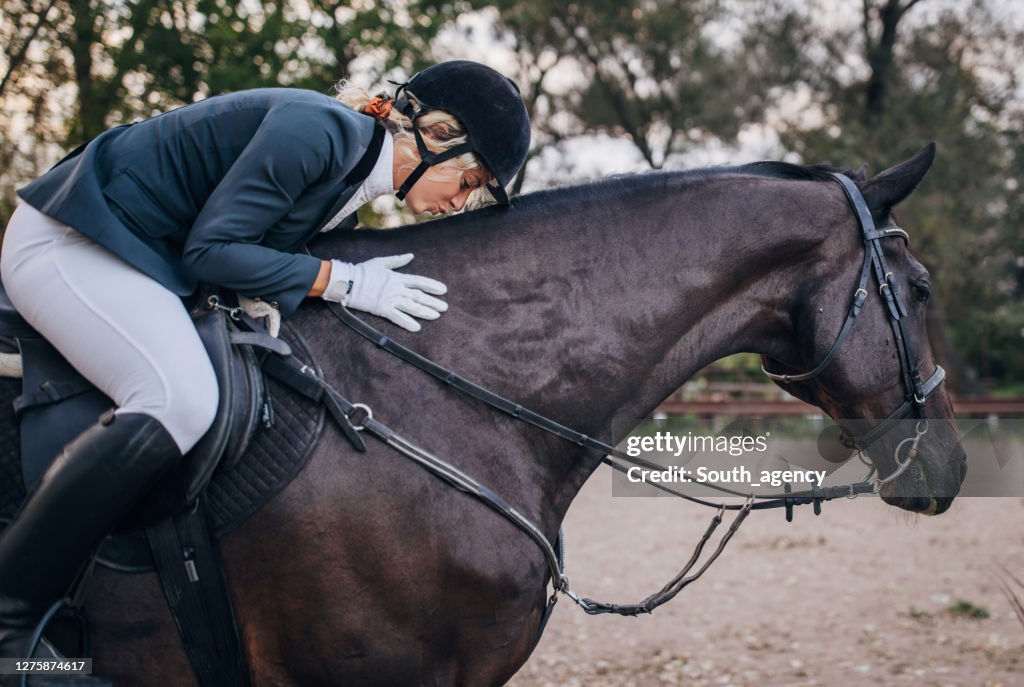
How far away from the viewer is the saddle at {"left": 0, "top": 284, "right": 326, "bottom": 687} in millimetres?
2201

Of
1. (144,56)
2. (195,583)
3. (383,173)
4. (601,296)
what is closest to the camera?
(195,583)

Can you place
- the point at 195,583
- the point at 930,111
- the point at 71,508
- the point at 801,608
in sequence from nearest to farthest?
1. the point at 71,508
2. the point at 195,583
3. the point at 801,608
4. the point at 930,111

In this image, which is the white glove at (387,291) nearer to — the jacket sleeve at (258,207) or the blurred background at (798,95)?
the jacket sleeve at (258,207)

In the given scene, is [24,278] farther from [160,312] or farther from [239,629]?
[239,629]

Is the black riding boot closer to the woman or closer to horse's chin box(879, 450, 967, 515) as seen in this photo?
the woman

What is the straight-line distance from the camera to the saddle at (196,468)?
7.22ft

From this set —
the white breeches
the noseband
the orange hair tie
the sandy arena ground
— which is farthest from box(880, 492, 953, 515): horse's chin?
the white breeches

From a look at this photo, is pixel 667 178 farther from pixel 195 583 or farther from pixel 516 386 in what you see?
pixel 195 583

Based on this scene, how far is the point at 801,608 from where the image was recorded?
7.27m

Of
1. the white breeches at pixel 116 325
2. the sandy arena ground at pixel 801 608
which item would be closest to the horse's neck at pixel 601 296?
the white breeches at pixel 116 325

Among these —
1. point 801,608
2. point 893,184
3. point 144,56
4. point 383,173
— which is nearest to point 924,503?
point 893,184

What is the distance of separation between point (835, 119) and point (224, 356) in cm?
2233

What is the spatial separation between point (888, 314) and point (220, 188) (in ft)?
7.43

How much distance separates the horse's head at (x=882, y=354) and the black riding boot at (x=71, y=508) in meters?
2.14
